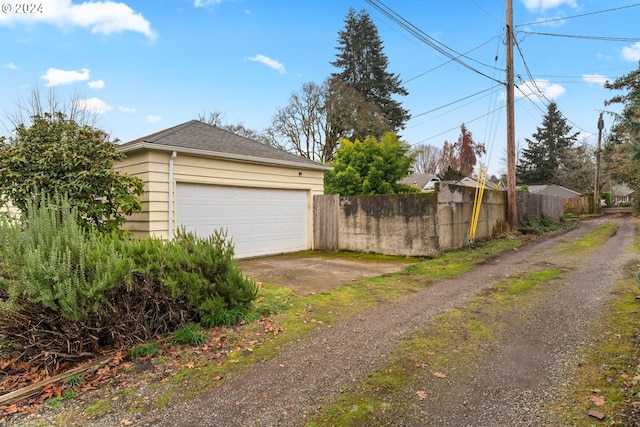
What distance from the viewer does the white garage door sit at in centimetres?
827

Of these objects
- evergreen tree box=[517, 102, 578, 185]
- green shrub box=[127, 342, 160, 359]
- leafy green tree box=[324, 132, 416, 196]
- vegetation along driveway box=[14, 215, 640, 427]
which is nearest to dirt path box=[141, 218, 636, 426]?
vegetation along driveway box=[14, 215, 640, 427]

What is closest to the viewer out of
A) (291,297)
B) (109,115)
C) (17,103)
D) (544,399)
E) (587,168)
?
(544,399)

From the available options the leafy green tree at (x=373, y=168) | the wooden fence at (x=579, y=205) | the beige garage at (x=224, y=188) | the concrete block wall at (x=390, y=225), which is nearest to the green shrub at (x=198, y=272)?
the beige garage at (x=224, y=188)

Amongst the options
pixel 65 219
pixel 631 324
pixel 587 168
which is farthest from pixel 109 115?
pixel 587 168

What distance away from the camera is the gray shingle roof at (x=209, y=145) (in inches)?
304

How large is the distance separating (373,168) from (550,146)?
35.4 m

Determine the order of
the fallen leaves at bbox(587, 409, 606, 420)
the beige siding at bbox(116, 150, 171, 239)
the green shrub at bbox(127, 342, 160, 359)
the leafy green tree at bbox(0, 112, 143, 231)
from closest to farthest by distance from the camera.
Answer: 1. the fallen leaves at bbox(587, 409, 606, 420)
2. the green shrub at bbox(127, 342, 160, 359)
3. the leafy green tree at bbox(0, 112, 143, 231)
4. the beige siding at bbox(116, 150, 171, 239)

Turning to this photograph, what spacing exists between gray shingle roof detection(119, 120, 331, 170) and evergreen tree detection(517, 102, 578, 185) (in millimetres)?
38656

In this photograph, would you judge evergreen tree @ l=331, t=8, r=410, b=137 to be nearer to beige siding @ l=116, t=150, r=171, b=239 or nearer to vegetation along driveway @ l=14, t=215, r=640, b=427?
beige siding @ l=116, t=150, r=171, b=239

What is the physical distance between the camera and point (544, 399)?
2.51 m

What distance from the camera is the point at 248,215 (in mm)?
9320

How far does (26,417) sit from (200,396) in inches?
47.3

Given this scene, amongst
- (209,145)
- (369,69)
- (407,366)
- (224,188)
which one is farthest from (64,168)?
(369,69)

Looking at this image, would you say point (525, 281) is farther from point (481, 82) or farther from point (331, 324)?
point (481, 82)
